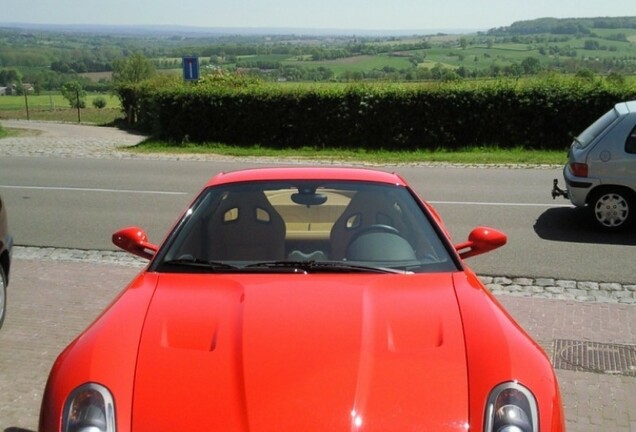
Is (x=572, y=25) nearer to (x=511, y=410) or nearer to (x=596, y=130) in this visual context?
(x=596, y=130)

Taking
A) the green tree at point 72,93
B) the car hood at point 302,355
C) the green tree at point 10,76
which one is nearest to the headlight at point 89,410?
the car hood at point 302,355

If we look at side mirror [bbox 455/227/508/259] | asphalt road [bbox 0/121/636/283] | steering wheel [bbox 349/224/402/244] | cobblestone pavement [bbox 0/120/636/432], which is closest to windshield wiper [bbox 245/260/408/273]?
steering wheel [bbox 349/224/402/244]

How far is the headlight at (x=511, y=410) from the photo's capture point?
2766mm

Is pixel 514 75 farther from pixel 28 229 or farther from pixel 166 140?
pixel 28 229

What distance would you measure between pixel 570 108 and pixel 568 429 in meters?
16.6

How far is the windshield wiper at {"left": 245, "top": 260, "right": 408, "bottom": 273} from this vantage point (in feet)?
13.1

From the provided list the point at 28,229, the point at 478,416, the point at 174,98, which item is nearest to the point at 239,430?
the point at 478,416

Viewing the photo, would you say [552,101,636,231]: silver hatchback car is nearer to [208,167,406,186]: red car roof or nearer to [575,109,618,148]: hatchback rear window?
[575,109,618,148]: hatchback rear window

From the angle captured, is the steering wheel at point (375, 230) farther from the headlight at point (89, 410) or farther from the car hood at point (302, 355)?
the headlight at point (89, 410)

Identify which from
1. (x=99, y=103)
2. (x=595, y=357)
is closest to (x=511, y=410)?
(x=595, y=357)

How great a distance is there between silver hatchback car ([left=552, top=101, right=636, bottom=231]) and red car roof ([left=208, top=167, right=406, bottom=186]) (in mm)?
6174

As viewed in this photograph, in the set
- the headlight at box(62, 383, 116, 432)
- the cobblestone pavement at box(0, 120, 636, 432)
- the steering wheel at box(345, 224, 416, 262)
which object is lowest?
the cobblestone pavement at box(0, 120, 636, 432)

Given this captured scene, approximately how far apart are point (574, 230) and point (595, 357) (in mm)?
5025

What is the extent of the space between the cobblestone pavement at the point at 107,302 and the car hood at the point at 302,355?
175cm
